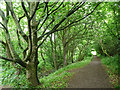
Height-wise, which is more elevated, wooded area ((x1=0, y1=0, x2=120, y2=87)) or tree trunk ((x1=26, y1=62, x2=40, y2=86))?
wooded area ((x1=0, y1=0, x2=120, y2=87))

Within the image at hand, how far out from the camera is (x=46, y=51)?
15.7 m

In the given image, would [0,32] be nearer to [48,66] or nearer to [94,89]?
[94,89]

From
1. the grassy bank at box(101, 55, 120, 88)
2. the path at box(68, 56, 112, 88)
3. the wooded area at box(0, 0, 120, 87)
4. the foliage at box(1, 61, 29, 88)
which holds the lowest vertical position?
the path at box(68, 56, 112, 88)

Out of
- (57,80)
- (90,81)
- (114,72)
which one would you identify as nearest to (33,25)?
(57,80)

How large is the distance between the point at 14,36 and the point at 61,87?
677 centimetres

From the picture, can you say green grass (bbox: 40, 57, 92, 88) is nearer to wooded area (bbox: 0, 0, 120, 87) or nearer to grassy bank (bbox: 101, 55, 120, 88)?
wooded area (bbox: 0, 0, 120, 87)

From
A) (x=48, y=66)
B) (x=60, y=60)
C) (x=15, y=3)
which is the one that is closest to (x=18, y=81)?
(x=15, y=3)

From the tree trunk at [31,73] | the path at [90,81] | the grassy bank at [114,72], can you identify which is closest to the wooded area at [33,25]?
the tree trunk at [31,73]

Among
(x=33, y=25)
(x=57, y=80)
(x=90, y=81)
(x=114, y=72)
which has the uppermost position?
(x=33, y=25)

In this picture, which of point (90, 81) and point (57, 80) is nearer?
point (90, 81)

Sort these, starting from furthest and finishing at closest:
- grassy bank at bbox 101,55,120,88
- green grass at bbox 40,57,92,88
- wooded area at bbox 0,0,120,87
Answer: green grass at bbox 40,57,92,88
grassy bank at bbox 101,55,120,88
wooded area at bbox 0,0,120,87

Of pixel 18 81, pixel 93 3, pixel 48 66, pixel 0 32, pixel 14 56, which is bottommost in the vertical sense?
pixel 48 66

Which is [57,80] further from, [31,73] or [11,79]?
[11,79]

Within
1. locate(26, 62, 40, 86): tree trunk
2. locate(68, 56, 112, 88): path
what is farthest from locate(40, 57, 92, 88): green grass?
locate(26, 62, 40, 86): tree trunk
